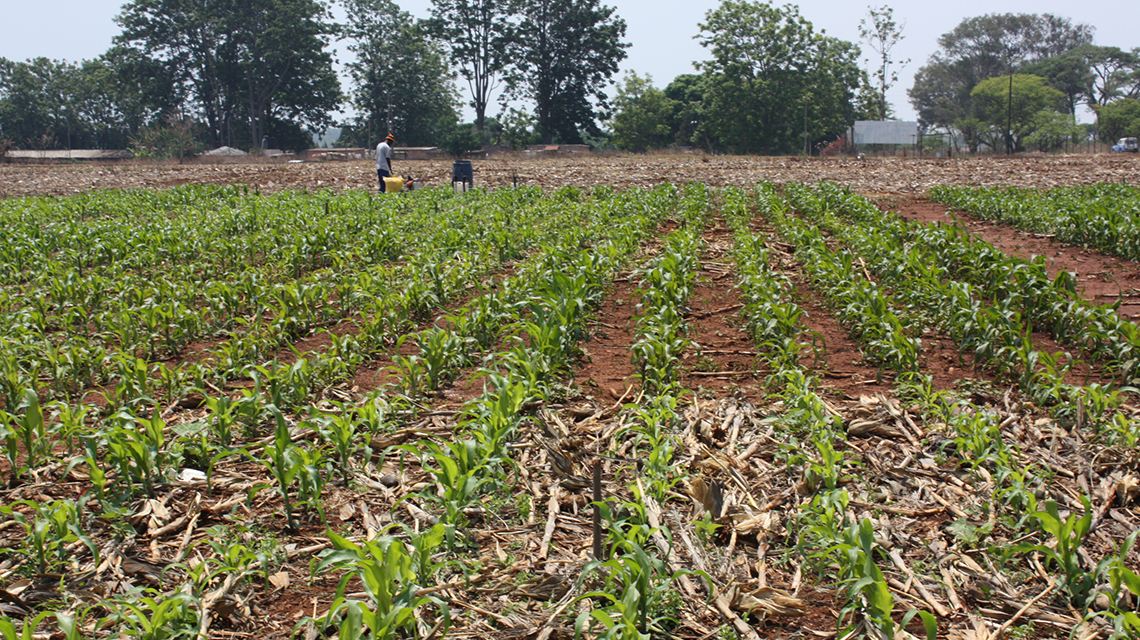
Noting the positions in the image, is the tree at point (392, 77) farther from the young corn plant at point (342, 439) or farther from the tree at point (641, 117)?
the young corn plant at point (342, 439)

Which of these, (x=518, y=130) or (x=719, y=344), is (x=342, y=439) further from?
(x=518, y=130)

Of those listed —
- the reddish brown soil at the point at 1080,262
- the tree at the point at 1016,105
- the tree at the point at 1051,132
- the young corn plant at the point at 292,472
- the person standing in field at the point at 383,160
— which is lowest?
the young corn plant at the point at 292,472

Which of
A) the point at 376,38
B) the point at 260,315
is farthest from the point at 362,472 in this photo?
the point at 376,38

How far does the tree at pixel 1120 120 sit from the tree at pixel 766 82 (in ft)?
76.0

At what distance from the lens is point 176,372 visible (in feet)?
16.6

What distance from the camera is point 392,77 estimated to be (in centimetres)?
6519

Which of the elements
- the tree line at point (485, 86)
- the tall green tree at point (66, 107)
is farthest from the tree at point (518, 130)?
the tall green tree at point (66, 107)

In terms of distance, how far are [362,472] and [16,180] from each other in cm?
2908

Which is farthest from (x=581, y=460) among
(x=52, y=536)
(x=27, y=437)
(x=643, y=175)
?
(x=643, y=175)

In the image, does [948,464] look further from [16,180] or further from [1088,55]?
[1088,55]

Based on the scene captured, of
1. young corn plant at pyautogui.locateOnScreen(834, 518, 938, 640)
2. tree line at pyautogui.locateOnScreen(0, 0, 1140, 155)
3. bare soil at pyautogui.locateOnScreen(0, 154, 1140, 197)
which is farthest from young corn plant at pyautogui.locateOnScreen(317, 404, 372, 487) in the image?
tree line at pyautogui.locateOnScreen(0, 0, 1140, 155)

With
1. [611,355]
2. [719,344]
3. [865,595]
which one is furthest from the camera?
[719,344]

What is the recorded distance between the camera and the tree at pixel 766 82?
5331cm

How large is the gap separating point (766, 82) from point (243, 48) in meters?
40.8
